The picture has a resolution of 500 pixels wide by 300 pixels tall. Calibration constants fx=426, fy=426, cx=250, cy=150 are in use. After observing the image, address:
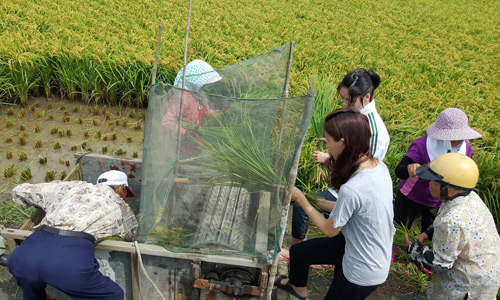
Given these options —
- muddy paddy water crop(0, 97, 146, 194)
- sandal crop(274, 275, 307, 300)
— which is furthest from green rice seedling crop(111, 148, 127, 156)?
sandal crop(274, 275, 307, 300)

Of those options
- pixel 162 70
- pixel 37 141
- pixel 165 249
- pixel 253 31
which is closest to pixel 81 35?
pixel 162 70

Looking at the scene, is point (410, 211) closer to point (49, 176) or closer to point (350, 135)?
point (350, 135)

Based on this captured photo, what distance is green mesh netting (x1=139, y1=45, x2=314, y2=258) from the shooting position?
1.91 m

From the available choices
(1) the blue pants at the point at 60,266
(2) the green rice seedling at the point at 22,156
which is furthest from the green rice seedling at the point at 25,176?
(1) the blue pants at the point at 60,266

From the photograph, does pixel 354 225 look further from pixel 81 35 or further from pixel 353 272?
pixel 81 35

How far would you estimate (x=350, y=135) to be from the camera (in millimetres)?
1738

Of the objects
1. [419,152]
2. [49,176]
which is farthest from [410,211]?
[49,176]

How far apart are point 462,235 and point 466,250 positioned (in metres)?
0.10

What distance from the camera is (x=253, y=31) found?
592 cm

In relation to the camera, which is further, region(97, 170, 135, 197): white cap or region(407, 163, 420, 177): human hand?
region(407, 163, 420, 177): human hand

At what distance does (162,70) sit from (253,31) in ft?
6.28

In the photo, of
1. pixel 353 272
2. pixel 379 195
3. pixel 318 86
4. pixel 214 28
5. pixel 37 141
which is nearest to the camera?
pixel 379 195

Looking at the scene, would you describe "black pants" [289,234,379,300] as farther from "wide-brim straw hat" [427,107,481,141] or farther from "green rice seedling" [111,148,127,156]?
"green rice seedling" [111,148,127,156]

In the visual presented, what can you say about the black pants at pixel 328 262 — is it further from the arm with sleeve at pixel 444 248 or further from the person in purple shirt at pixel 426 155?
the person in purple shirt at pixel 426 155
